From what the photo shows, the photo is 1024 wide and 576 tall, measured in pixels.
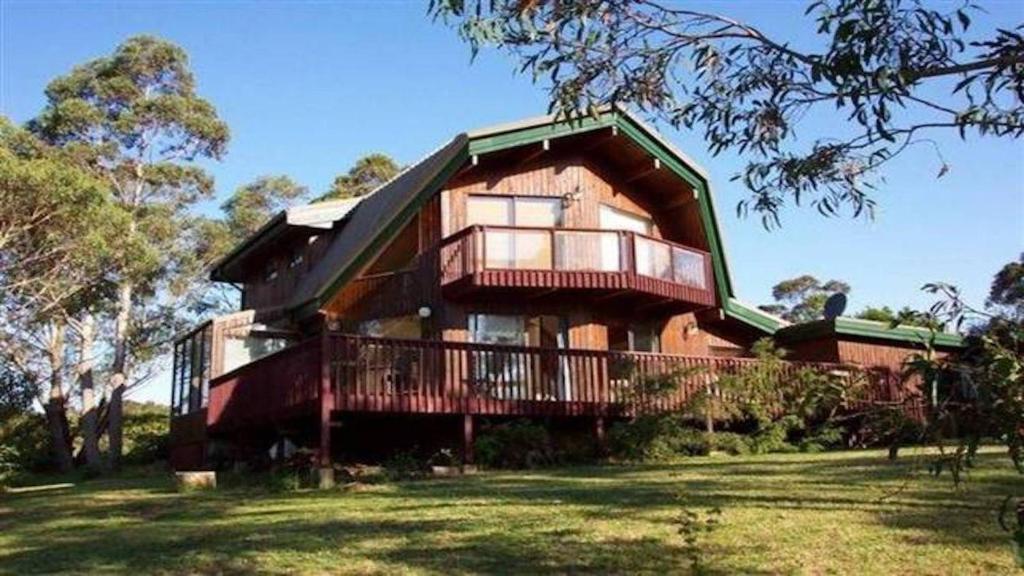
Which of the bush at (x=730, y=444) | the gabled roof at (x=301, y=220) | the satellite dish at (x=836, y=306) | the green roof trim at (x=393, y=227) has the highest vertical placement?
the gabled roof at (x=301, y=220)

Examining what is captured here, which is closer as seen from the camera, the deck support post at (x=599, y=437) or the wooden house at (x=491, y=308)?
the wooden house at (x=491, y=308)

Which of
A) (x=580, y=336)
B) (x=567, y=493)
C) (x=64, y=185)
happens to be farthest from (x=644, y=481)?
(x=64, y=185)

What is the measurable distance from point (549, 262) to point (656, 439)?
466cm

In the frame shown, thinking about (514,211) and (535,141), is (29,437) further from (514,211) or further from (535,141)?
(535,141)

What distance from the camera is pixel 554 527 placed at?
9000mm

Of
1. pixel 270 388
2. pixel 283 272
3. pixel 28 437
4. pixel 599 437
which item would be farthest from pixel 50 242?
pixel 599 437

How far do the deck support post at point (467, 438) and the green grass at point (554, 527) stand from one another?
319 cm

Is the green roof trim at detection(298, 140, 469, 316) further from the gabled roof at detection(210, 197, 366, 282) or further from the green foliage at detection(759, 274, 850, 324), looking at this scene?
the green foliage at detection(759, 274, 850, 324)

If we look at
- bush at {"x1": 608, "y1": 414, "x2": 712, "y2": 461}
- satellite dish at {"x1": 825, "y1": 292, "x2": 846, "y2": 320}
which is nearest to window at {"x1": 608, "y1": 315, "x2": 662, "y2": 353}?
bush at {"x1": 608, "y1": 414, "x2": 712, "y2": 461}

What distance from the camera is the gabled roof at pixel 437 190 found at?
20.3 meters

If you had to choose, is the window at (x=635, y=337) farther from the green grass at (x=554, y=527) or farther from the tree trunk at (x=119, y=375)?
the tree trunk at (x=119, y=375)

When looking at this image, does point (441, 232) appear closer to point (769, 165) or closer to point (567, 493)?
point (567, 493)

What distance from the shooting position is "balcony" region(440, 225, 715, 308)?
19594 millimetres

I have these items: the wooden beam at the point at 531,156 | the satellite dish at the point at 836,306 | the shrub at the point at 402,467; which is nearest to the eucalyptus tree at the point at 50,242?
the wooden beam at the point at 531,156
